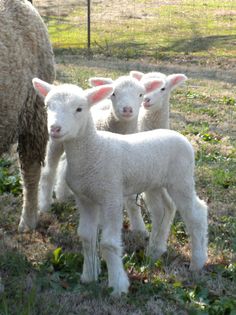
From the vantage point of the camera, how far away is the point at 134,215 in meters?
5.67

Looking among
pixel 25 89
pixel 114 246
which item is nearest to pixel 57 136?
pixel 114 246

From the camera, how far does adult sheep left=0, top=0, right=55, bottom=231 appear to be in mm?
5234

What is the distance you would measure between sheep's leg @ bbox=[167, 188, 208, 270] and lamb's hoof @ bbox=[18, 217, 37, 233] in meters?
1.64

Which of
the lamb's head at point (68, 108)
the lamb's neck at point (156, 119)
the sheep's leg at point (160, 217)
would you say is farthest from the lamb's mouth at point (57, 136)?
the lamb's neck at point (156, 119)

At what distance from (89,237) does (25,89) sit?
1.54 metres

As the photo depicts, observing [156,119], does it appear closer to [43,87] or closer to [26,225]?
[26,225]

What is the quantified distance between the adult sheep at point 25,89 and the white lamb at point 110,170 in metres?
0.81

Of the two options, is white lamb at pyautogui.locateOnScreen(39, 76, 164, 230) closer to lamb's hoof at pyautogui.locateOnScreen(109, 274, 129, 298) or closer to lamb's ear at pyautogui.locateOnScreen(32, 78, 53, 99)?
lamb's ear at pyautogui.locateOnScreen(32, 78, 53, 99)

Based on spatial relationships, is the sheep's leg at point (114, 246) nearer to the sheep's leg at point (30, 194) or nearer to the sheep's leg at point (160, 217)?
the sheep's leg at point (160, 217)

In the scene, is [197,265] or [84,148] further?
[197,265]

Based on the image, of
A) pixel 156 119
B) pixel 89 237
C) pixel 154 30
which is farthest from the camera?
pixel 154 30

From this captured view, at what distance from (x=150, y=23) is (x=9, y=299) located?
75.3ft

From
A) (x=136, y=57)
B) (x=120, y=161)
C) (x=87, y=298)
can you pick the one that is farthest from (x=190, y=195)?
(x=136, y=57)

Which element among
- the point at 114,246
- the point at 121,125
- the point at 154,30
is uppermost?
the point at 121,125
